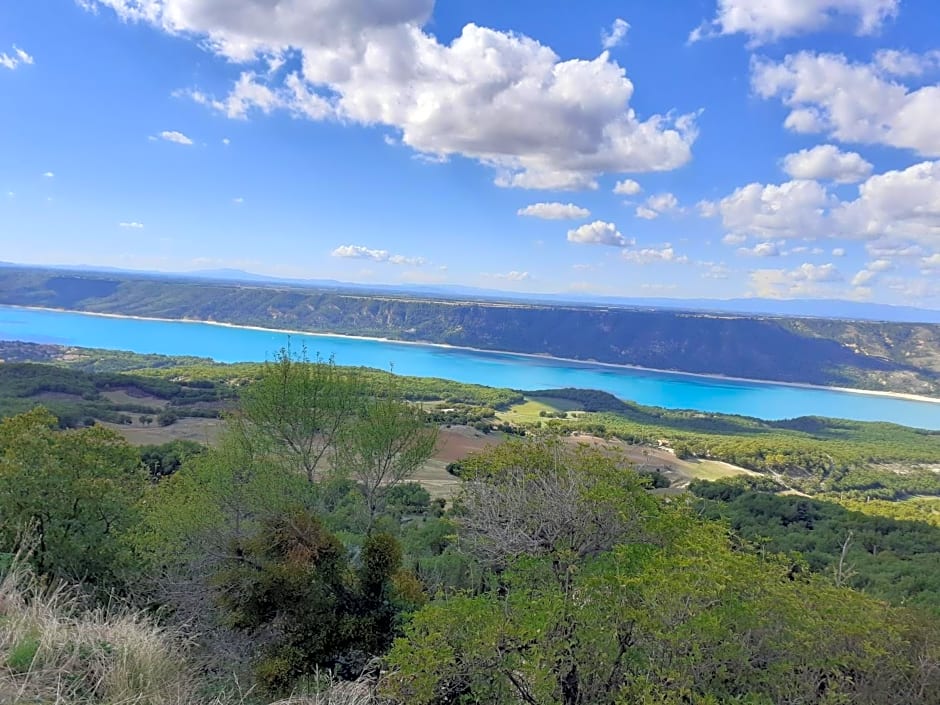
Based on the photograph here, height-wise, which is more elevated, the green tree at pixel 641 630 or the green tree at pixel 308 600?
the green tree at pixel 641 630

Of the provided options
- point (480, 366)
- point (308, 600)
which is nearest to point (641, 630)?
point (308, 600)

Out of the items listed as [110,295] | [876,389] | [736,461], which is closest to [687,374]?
[876,389]

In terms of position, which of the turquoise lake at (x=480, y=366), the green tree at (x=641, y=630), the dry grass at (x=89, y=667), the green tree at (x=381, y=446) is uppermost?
the dry grass at (x=89, y=667)

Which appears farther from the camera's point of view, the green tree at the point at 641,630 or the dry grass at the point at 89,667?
the green tree at the point at 641,630

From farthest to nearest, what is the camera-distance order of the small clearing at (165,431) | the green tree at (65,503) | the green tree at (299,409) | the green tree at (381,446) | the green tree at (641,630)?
the small clearing at (165,431), the green tree at (299,409), the green tree at (381,446), the green tree at (65,503), the green tree at (641,630)

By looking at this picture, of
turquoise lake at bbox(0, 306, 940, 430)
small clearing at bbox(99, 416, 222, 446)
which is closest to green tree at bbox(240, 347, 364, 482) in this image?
small clearing at bbox(99, 416, 222, 446)

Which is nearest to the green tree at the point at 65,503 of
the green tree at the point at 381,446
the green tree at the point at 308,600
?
the green tree at the point at 308,600

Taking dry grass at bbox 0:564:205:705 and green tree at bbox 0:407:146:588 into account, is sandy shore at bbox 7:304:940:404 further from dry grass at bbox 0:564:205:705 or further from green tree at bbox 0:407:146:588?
dry grass at bbox 0:564:205:705

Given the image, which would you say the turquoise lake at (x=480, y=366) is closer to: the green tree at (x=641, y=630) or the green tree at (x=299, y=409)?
the green tree at (x=299, y=409)
